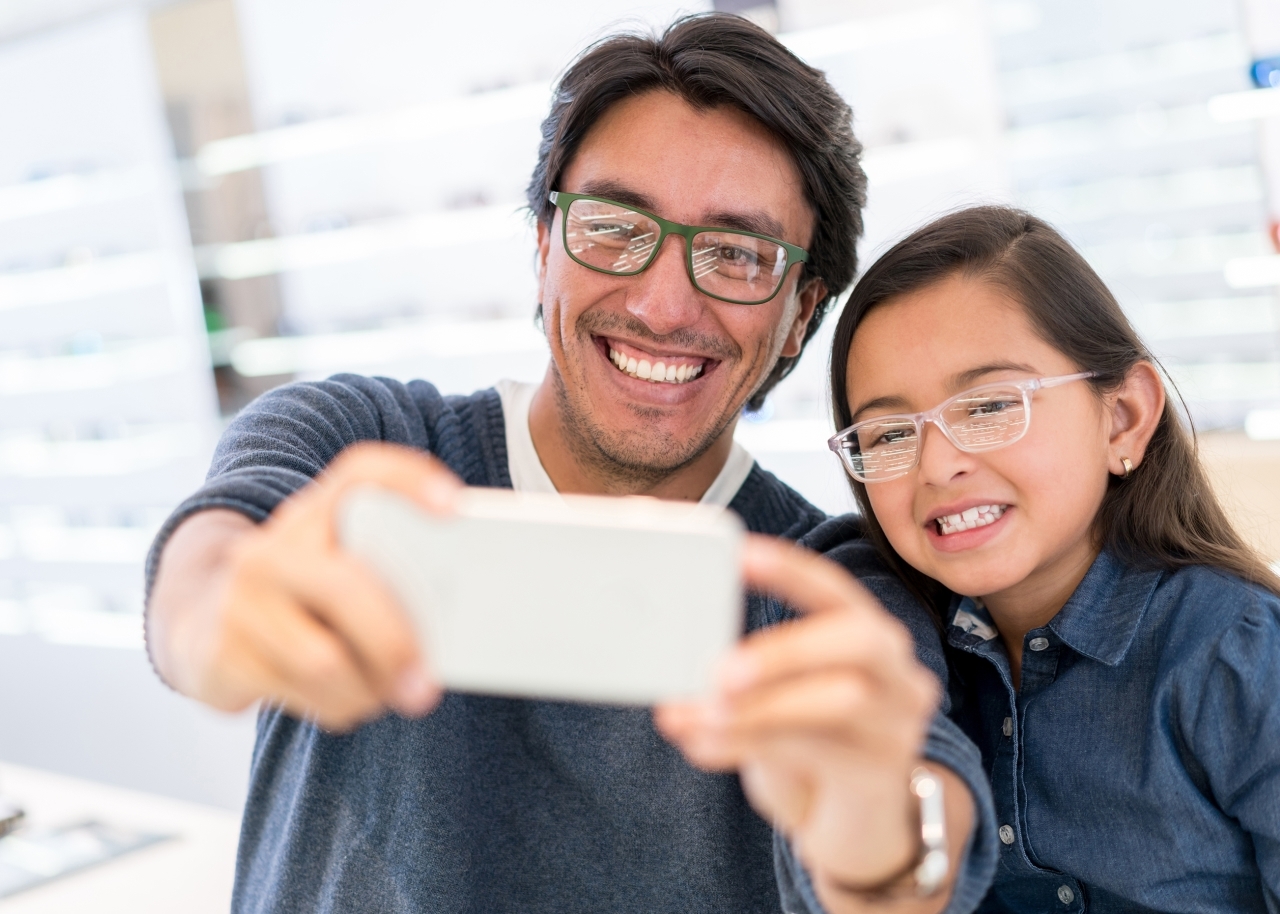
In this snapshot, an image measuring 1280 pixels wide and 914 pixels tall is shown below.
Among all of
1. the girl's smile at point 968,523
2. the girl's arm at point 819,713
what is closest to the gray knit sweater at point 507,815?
the girl's smile at point 968,523

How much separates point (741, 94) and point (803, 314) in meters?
0.39

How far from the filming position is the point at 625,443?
4.99ft

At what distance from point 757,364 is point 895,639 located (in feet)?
3.15

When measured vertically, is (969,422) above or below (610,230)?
below

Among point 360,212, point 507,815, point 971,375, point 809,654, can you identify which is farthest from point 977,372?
point 360,212

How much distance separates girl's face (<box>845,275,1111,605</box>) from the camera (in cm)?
116

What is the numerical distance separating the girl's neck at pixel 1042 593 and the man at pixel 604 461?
0.12 meters

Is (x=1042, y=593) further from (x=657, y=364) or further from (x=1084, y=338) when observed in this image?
(x=657, y=364)

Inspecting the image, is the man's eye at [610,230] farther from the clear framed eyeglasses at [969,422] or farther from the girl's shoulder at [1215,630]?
the girl's shoulder at [1215,630]

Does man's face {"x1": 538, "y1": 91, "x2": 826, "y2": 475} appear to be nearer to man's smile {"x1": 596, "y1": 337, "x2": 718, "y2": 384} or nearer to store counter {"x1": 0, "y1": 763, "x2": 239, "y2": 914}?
man's smile {"x1": 596, "y1": 337, "x2": 718, "y2": 384}

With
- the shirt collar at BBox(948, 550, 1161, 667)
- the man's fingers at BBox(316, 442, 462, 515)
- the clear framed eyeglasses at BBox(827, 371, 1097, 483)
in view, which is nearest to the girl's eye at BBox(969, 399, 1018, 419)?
the clear framed eyeglasses at BBox(827, 371, 1097, 483)

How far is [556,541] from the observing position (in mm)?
610

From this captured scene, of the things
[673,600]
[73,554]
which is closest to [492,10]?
[73,554]

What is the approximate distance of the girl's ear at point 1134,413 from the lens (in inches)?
49.4
